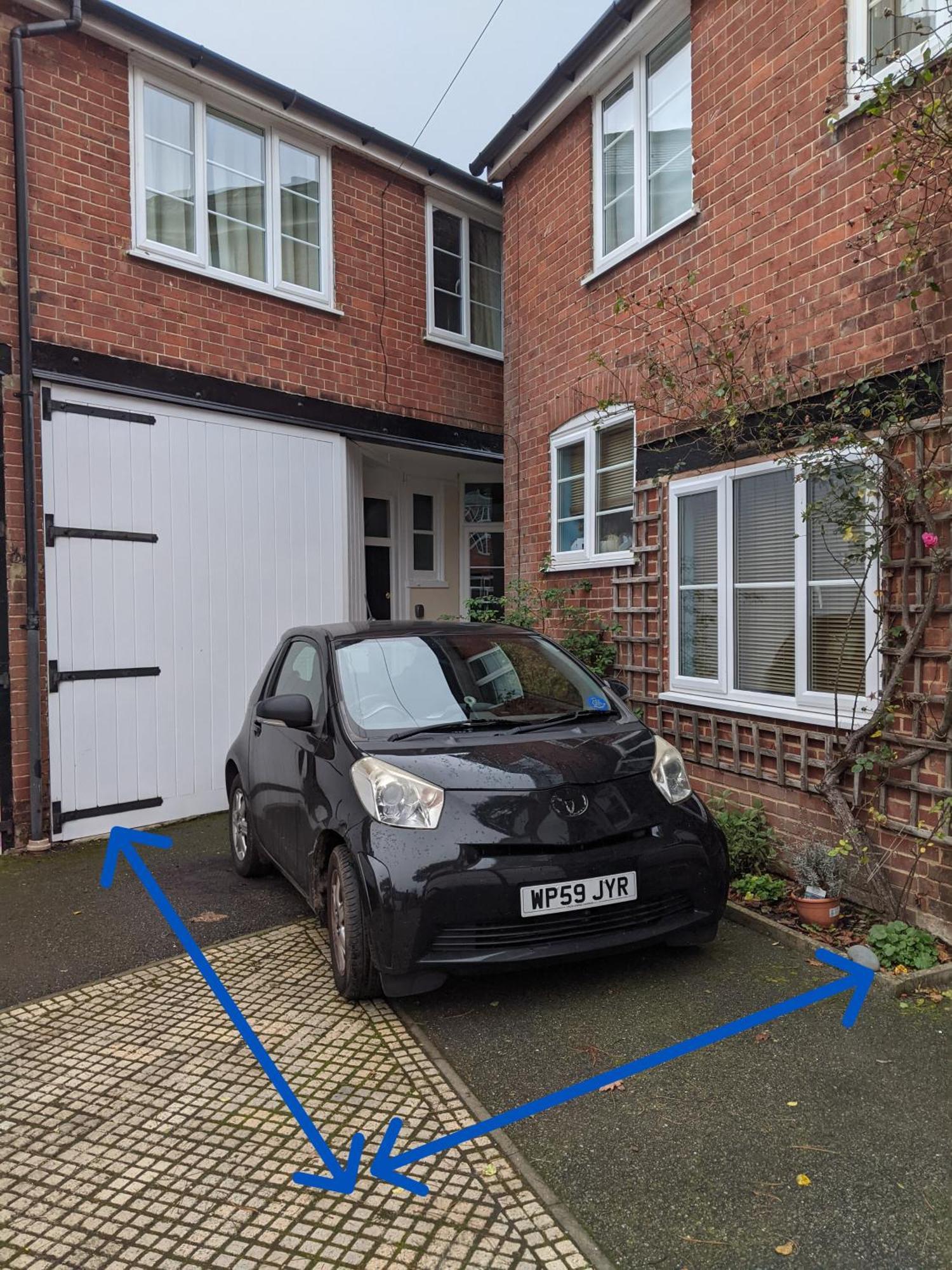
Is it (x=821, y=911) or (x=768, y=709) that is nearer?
(x=821, y=911)

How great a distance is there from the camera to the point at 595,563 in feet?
24.5

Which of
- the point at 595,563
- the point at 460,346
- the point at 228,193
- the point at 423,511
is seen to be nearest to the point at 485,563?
the point at 423,511

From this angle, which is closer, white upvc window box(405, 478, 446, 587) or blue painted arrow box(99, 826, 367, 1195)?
blue painted arrow box(99, 826, 367, 1195)

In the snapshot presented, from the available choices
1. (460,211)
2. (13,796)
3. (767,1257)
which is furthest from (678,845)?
(460,211)

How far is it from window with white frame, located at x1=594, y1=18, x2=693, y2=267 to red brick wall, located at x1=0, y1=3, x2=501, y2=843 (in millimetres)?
2616

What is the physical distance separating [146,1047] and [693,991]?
7.45 feet

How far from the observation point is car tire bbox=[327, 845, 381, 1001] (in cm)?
378

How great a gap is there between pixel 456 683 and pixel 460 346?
6508mm

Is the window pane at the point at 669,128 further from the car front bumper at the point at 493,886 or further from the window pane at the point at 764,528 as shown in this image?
the car front bumper at the point at 493,886

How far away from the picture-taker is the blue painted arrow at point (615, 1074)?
2.73m

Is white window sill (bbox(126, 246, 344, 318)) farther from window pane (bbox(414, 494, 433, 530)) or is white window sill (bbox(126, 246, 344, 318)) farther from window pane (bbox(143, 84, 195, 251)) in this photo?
window pane (bbox(414, 494, 433, 530))

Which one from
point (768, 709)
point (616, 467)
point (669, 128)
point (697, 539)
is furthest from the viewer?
point (616, 467)

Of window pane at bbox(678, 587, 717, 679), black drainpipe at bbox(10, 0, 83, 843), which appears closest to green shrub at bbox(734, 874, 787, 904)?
window pane at bbox(678, 587, 717, 679)

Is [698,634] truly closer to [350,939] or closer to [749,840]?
[749,840]
